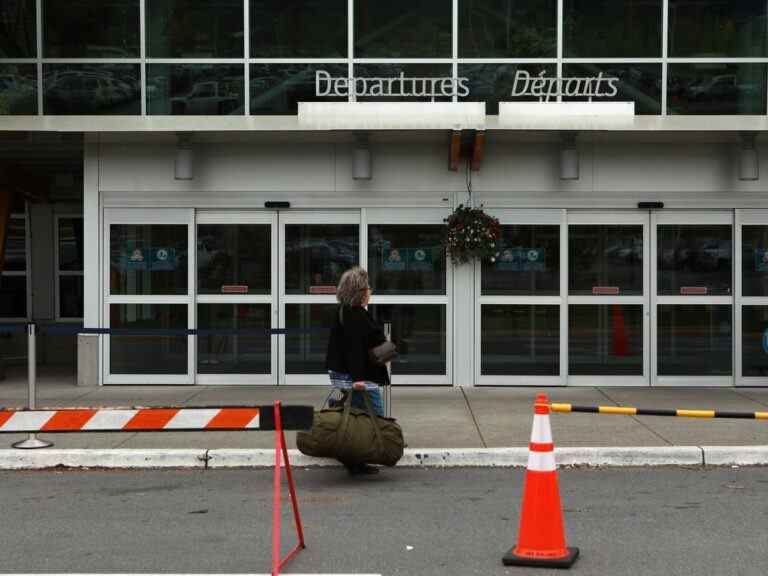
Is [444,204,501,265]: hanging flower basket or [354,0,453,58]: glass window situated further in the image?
[354,0,453,58]: glass window

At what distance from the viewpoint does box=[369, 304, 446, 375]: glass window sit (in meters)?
14.5

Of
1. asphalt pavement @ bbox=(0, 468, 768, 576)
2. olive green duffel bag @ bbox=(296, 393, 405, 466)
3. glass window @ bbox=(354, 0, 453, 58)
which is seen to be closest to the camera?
asphalt pavement @ bbox=(0, 468, 768, 576)

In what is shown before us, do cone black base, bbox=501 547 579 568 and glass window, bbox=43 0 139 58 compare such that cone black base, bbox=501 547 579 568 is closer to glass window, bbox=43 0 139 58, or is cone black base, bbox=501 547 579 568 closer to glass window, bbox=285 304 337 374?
glass window, bbox=285 304 337 374

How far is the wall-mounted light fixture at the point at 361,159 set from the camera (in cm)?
1422

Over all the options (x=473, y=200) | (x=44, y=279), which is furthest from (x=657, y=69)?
(x=44, y=279)

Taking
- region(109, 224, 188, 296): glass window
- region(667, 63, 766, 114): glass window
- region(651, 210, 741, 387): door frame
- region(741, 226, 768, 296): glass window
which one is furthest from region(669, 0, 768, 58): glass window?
region(109, 224, 188, 296): glass window

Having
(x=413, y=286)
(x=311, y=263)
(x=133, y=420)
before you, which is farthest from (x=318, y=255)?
(x=133, y=420)

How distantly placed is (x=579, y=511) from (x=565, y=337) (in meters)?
6.74

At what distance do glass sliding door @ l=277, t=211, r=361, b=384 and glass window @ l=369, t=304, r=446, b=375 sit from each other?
28.4 inches

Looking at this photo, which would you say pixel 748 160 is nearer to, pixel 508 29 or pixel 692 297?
pixel 692 297

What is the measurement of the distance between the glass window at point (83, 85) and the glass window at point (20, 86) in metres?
0.16

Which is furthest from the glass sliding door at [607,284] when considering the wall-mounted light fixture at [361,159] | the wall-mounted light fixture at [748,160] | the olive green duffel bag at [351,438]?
the olive green duffel bag at [351,438]

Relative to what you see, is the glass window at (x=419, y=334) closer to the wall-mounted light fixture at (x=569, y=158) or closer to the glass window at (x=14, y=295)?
the wall-mounted light fixture at (x=569, y=158)

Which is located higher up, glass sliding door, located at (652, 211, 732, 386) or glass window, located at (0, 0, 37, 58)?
glass window, located at (0, 0, 37, 58)
